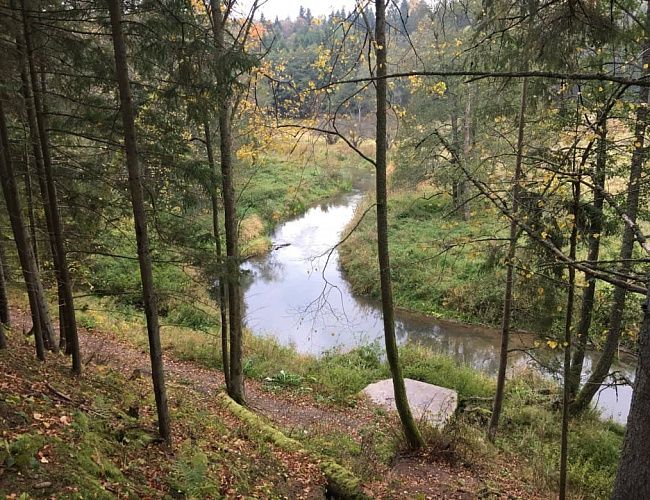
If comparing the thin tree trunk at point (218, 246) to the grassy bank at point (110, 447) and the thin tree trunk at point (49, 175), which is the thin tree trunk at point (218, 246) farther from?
the thin tree trunk at point (49, 175)

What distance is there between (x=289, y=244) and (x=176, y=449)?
3.45 meters

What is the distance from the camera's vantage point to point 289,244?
7.12 metres

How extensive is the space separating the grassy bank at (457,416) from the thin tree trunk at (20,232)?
1.47 metres

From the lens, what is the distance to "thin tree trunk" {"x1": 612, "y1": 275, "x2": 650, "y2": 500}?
2.62 meters

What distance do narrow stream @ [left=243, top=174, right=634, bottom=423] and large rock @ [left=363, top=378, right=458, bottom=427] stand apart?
6.43 feet

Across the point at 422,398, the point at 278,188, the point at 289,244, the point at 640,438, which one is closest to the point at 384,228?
the point at 289,244

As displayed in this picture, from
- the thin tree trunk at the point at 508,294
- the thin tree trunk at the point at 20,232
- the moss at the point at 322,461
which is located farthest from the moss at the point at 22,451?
the thin tree trunk at the point at 508,294

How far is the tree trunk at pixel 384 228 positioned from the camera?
5.69m

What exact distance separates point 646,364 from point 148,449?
4.86 metres

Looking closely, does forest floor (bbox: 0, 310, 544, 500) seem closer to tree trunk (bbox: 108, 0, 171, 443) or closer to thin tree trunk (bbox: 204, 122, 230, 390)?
tree trunk (bbox: 108, 0, 171, 443)

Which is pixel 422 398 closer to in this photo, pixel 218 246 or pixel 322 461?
pixel 322 461

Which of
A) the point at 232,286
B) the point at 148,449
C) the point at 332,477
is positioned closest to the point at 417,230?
the point at 232,286

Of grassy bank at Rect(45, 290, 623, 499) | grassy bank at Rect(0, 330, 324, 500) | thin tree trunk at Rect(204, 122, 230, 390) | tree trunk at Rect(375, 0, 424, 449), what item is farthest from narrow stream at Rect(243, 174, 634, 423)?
grassy bank at Rect(0, 330, 324, 500)

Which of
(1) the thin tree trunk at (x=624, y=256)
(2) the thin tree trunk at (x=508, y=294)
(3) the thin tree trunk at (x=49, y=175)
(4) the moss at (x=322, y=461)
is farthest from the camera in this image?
(2) the thin tree trunk at (x=508, y=294)
